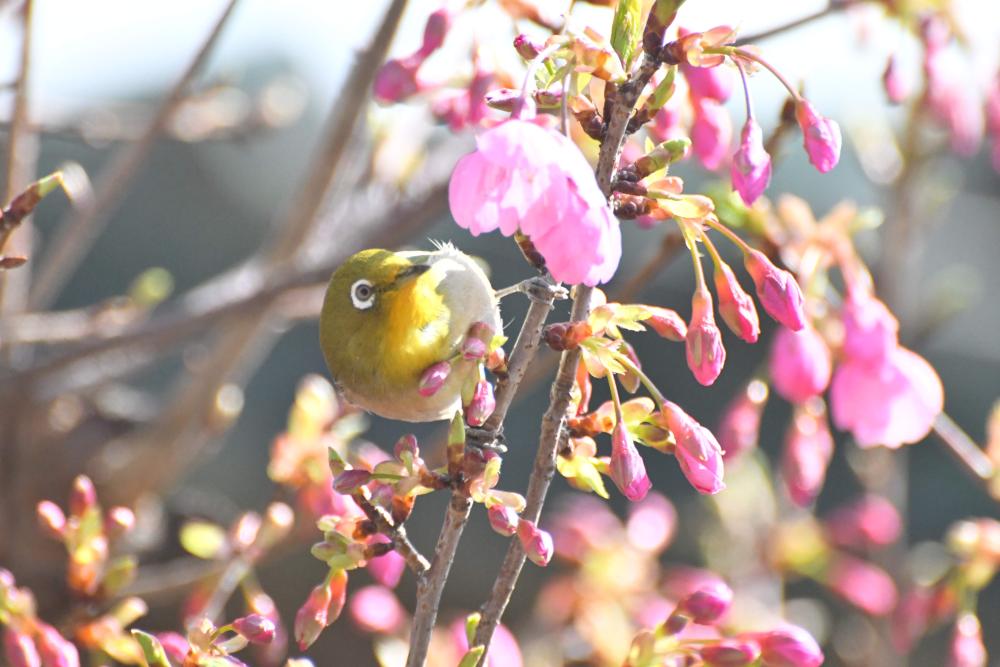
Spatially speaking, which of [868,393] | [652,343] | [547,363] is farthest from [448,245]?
[652,343]

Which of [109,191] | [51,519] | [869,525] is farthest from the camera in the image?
[869,525]

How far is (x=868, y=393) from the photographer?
1.47 metres

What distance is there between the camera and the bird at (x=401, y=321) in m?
1.33

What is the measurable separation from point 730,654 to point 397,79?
2.42 feet

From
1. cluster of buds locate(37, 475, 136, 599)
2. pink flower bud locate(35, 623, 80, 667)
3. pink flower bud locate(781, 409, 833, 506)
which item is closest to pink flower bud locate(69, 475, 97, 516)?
cluster of buds locate(37, 475, 136, 599)

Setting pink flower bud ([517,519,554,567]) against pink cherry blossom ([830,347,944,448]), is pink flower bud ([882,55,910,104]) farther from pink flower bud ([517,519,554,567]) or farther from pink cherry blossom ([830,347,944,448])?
pink flower bud ([517,519,554,567])

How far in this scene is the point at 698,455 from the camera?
95 cm

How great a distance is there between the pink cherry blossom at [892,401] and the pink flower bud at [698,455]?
557mm

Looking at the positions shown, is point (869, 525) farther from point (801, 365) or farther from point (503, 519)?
point (503, 519)

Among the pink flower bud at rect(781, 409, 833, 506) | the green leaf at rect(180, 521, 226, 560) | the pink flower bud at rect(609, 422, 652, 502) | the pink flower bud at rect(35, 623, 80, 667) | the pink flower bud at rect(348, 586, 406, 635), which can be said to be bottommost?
the pink flower bud at rect(348, 586, 406, 635)

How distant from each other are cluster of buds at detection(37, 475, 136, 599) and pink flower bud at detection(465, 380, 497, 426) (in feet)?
1.59

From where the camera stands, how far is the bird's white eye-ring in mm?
1409

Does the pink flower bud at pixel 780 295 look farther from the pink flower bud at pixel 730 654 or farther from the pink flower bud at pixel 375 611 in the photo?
the pink flower bud at pixel 375 611

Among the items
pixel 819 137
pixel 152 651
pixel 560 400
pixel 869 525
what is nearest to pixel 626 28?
pixel 819 137
